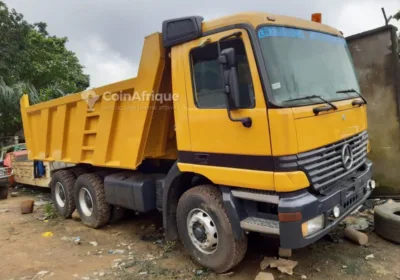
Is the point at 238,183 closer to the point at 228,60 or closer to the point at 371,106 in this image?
the point at 228,60

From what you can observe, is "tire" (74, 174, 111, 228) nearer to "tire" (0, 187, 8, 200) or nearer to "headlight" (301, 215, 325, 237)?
"headlight" (301, 215, 325, 237)

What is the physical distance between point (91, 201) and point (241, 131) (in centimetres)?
333

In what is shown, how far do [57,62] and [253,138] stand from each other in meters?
17.0

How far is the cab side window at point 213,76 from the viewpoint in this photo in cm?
300

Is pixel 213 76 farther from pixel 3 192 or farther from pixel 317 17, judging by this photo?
pixel 3 192

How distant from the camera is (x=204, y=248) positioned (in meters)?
3.58

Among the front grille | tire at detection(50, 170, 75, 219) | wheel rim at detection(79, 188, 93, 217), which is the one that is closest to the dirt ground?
wheel rim at detection(79, 188, 93, 217)

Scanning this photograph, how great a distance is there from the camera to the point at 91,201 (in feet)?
17.7

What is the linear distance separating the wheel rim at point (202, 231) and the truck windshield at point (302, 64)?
1470 mm

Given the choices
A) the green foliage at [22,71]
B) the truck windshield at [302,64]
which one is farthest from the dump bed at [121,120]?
the green foliage at [22,71]

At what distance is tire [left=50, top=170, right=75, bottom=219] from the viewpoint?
5965 millimetres

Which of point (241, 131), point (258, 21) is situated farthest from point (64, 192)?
point (258, 21)

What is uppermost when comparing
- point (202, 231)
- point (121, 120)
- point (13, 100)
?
point (13, 100)

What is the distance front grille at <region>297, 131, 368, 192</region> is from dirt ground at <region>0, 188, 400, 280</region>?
0.98m
